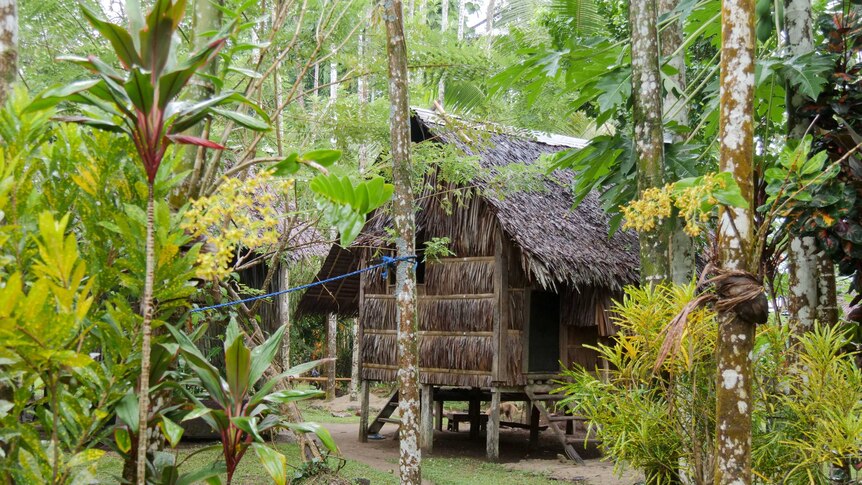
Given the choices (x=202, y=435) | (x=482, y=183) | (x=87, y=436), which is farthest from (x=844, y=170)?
(x=202, y=435)

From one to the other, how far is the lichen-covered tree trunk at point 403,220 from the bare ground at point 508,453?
9.21 feet

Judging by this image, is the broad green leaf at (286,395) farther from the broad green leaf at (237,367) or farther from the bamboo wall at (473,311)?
the bamboo wall at (473,311)

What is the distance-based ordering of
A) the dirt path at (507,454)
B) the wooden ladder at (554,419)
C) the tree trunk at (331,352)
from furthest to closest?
the tree trunk at (331,352)
the wooden ladder at (554,419)
the dirt path at (507,454)

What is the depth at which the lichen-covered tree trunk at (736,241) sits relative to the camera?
272 centimetres

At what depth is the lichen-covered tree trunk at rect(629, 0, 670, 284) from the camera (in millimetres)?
4203

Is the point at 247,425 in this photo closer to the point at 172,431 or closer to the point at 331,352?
the point at 172,431

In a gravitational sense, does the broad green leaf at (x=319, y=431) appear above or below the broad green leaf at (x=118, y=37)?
below

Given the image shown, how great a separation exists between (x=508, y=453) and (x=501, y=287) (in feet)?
8.36

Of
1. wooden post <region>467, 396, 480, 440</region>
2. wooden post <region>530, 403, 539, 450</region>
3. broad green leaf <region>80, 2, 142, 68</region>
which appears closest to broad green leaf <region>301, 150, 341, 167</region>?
broad green leaf <region>80, 2, 142, 68</region>

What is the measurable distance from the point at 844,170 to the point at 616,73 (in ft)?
5.37

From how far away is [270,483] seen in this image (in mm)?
7430

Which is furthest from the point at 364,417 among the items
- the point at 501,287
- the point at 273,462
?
the point at 273,462

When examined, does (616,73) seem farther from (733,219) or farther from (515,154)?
(515,154)

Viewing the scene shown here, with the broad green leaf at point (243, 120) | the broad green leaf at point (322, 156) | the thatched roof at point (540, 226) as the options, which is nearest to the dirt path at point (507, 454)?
the thatched roof at point (540, 226)
